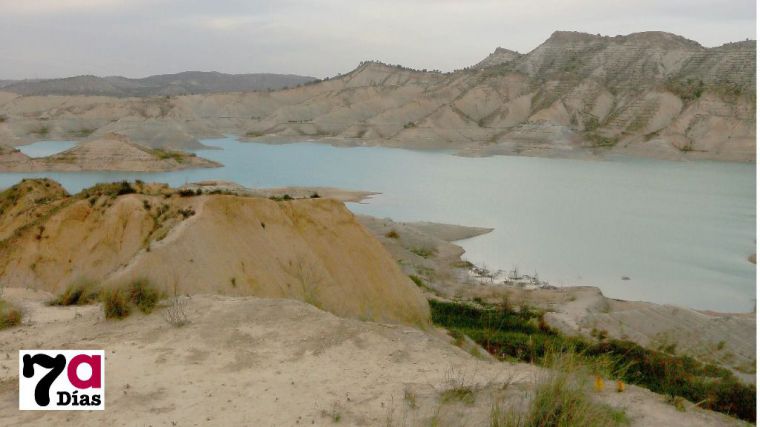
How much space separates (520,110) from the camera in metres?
95.6

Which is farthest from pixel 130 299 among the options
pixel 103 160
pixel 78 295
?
pixel 103 160

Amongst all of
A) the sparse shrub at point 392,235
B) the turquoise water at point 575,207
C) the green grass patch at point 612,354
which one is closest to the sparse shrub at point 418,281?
the green grass patch at point 612,354

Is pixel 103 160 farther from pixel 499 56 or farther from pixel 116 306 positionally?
pixel 499 56

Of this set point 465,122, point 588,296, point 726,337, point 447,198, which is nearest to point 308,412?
point 726,337

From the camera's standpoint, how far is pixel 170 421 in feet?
15.2

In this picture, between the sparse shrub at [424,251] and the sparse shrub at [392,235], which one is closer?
the sparse shrub at [424,251]

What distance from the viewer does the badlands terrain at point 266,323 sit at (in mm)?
5016

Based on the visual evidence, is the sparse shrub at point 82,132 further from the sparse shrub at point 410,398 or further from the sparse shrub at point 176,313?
the sparse shrub at point 410,398

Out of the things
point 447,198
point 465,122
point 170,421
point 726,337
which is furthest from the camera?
point 465,122

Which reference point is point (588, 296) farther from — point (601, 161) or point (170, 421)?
point (601, 161)

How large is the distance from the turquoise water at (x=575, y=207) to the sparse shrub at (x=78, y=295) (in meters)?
19.6

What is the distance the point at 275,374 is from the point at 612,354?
998cm

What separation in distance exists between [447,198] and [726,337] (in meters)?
29.8

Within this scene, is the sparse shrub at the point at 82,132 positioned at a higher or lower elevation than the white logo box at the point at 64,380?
lower
